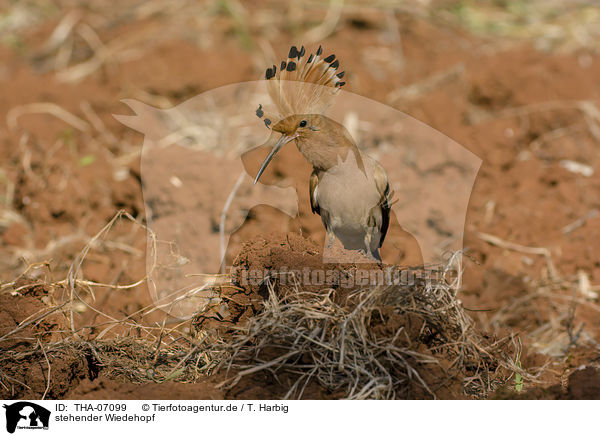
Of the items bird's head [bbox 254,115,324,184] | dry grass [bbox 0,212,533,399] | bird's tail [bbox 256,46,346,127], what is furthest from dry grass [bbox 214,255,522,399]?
bird's tail [bbox 256,46,346,127]

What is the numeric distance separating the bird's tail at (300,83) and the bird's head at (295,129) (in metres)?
0.03

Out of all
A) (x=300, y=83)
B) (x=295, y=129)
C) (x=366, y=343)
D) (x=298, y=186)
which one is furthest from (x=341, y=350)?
(x=298, y=186)

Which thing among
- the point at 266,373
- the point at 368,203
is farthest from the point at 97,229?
the point at 266,373

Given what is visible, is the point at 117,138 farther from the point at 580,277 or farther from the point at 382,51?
the point at 580,277

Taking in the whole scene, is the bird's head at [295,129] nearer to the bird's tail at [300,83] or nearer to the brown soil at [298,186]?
the bird's tail at [300,83]

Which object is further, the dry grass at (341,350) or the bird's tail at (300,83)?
the bird's tail at (300,83)

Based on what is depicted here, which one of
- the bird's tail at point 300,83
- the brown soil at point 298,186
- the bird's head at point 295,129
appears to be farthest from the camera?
the brown soil at point 298,186

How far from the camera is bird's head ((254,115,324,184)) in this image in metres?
2.79

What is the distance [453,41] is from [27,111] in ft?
16.7

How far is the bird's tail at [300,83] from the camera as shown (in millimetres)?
2684
